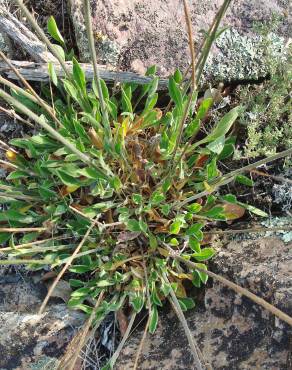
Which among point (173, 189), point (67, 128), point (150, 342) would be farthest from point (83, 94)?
point (150, 342)

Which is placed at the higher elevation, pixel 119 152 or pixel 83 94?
pixel 83 94

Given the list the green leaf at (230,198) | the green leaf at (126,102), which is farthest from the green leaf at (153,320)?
the green leaf at (126,102)

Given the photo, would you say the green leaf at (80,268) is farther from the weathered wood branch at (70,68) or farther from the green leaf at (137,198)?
the weathered wood branch at (70,68)

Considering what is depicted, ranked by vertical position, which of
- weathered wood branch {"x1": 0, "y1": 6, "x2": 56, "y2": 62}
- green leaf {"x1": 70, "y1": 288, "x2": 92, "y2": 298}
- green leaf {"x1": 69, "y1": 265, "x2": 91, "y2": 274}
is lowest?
green leaf {"x1": 70, "y1": 288, "x2": 92, "y2": 298}

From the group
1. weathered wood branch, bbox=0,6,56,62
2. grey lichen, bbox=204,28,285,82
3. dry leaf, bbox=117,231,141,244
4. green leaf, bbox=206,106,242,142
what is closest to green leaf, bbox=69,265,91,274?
dry leaf, bbox=117,231,141,244

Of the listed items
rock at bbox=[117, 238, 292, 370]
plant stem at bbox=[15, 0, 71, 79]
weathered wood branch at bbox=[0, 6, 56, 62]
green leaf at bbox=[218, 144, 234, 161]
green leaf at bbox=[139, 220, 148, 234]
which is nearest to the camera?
plant stem at bbox=[15, 0, 71, 79]

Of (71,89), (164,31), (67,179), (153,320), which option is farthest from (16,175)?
(164,31)

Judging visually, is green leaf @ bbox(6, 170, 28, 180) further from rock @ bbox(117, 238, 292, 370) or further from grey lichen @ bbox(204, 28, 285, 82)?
grey lichen @ bbox(204, 28, 285, 82)

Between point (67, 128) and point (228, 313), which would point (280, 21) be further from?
point (228, 313)
